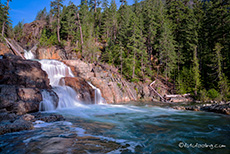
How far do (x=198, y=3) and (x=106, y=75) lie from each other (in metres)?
36.2

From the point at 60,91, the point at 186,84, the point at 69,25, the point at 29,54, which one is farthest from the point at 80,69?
the point at 186,84

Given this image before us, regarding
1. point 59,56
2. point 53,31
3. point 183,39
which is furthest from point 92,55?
point 183,39

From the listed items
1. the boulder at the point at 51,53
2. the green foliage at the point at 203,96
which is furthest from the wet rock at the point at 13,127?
the green foliage at the point at 203,96

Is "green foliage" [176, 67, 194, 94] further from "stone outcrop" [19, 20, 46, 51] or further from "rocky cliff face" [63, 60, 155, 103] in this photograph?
"stone outcrop" [19, 20, 46, 51]

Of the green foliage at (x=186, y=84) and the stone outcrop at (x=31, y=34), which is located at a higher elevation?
the stone outcrop at (x=31, y=34)

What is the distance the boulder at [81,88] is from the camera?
54.3ft

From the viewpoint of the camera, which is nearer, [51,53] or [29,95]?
[29,95]

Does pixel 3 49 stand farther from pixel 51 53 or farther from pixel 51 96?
pixel 51 96

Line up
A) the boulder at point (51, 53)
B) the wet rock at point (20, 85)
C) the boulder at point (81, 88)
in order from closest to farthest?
the wet rock at point (20, 85) → the boulder at point (81, 88) → the boulder at point (51, 53)

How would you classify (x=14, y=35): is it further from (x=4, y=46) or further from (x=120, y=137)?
(x=120, y=137)

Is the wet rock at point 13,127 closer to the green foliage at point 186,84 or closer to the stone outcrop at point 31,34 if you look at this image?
the green foliage at point 186,84

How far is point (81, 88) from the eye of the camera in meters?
17.0

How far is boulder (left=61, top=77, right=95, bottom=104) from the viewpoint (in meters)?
16.6

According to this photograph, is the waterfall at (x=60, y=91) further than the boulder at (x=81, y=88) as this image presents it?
No
